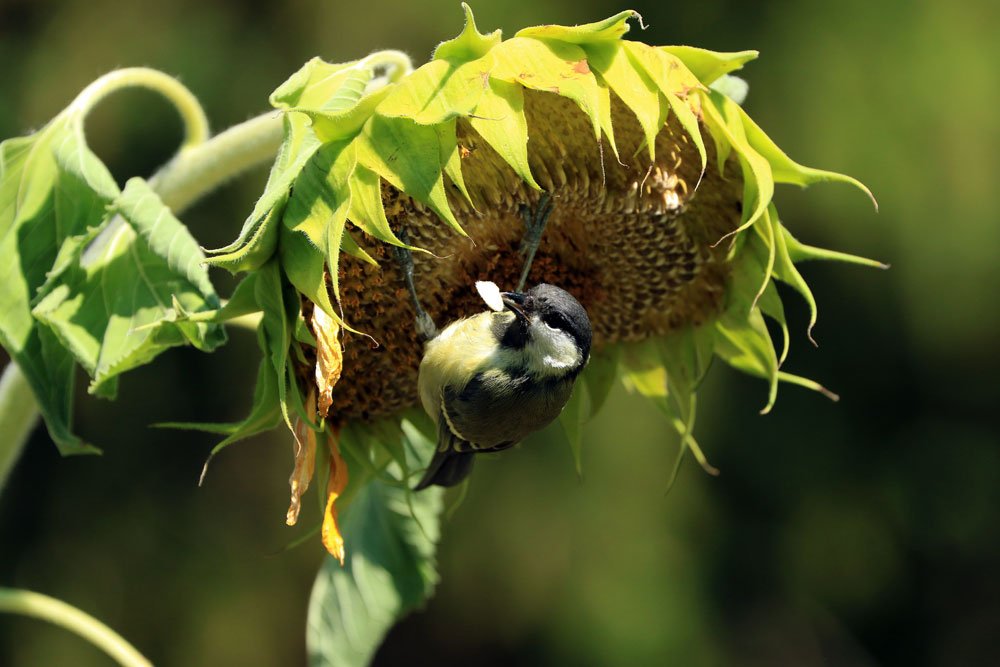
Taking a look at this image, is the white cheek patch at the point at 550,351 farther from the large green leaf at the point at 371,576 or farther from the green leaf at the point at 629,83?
the large green leaf at the point at 371,576

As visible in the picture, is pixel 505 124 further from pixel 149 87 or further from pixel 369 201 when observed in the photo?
pixel 149 87

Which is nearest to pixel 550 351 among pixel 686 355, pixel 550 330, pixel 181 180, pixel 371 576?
pixel 550 330

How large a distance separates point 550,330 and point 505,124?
0.22 metres

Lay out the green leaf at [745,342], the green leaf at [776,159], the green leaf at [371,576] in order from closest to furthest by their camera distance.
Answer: the green leaf at [776,159]
the green leaf at [745,342]
the green leaf at [371,576]

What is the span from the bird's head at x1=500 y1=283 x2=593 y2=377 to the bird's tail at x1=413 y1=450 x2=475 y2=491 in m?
0.11

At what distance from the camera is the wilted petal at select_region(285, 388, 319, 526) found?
0.95 m

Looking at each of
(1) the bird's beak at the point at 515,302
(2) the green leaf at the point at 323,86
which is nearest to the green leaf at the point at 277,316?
(2) the green leaf at the point at 323,86

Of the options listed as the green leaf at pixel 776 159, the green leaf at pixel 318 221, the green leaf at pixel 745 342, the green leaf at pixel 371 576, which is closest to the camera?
the green leaf at pixel 318 221

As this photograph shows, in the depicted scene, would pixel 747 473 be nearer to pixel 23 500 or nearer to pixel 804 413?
pixel 804 413

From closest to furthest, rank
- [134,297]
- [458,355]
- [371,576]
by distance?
1. [134,297]
2. [458,355]
3. [371,576]

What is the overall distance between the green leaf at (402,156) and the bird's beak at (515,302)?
0.20 meters

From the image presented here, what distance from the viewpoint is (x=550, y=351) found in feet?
3.57

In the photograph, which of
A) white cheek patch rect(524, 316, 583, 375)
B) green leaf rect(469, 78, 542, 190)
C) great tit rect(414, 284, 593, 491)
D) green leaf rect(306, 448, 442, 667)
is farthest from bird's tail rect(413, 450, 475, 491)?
green leaf rect(469, 78, 542, 190)

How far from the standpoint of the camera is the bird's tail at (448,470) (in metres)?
1.13
